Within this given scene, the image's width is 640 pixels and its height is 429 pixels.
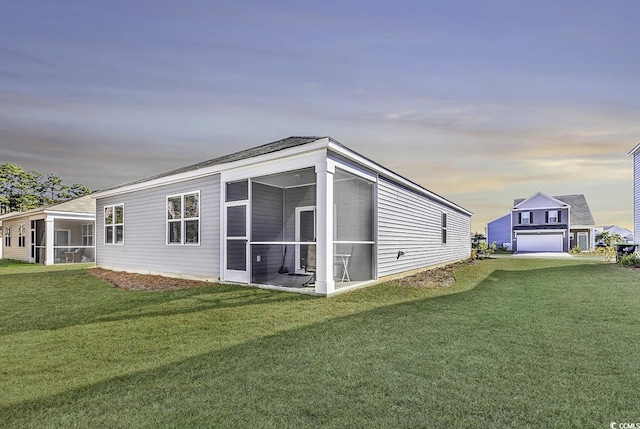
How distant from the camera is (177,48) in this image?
10.1 meters

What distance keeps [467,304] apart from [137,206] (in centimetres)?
1096

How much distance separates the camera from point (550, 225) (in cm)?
3145

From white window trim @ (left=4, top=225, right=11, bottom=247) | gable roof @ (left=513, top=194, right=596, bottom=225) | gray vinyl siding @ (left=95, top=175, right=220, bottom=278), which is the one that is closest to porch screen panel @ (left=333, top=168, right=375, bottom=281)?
gray vinyl siding @ (left=95, top=175, right=220, bottom=278)

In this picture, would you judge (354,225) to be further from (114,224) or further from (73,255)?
(73,255)

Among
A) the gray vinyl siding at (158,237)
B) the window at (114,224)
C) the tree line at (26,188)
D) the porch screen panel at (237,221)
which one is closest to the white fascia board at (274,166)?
the gray vinyl siding at (158,237)

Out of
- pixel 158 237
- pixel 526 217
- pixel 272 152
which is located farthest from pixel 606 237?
pixel 158 237

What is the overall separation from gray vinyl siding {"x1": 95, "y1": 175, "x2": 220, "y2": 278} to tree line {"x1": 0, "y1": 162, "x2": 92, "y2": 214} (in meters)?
22.5

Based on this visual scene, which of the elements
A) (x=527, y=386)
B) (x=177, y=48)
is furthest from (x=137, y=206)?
(x=527, y=386)

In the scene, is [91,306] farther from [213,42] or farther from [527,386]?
[213,42]

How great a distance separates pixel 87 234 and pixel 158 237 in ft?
42.5

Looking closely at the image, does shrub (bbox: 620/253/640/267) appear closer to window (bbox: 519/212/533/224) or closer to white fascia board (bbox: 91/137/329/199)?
white fascia board (bbox: 91/137/329/199)

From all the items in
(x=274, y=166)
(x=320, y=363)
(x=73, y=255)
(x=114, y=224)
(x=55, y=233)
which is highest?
(x=274, y=166)

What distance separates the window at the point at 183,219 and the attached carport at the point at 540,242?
32.4m

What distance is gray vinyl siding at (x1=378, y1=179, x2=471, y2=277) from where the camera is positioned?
918cm
